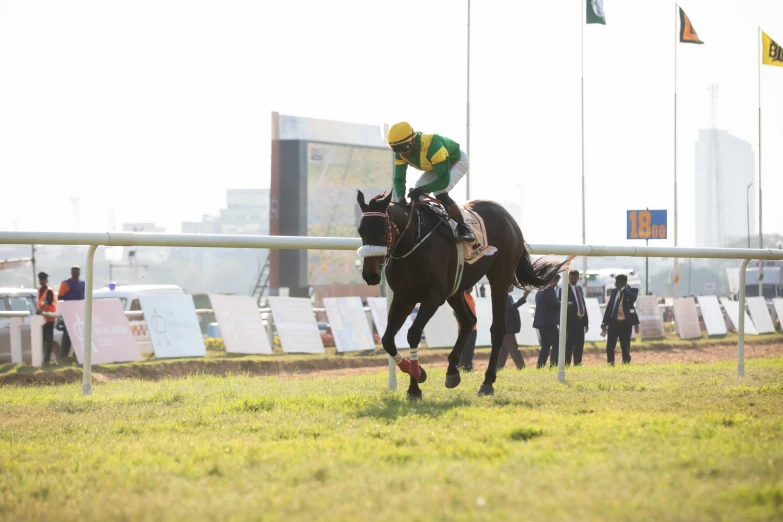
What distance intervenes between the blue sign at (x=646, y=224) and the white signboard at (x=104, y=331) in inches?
788

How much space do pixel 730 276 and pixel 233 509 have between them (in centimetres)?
4537

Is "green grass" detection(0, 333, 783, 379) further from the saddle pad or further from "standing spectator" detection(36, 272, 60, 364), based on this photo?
the saddle pad

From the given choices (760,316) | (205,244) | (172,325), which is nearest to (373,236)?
(205,244)

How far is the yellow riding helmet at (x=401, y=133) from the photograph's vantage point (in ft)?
24.0

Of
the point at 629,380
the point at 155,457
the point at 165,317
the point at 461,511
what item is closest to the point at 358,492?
the point at 461,511

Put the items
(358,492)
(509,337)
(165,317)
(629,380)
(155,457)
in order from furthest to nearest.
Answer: (165,317) → (509,337) → (629,380) → (155,457) → (358,492)

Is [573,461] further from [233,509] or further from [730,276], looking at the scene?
[730,276]

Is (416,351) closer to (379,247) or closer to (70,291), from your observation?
(379,247)

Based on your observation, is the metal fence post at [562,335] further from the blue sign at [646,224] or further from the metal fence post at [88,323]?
the blue sign at [646,224]

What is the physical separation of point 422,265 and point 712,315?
24.0 meters

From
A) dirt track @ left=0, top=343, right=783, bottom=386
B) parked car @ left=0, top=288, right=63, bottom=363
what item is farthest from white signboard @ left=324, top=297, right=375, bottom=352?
parked car @ left=0, top=288, right=63, bottom=363

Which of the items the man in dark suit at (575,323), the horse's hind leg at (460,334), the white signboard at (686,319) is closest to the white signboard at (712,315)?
the white signboard at (686,319)

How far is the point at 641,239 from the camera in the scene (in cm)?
3150

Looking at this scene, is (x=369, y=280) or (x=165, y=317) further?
(x=165, y=317)
